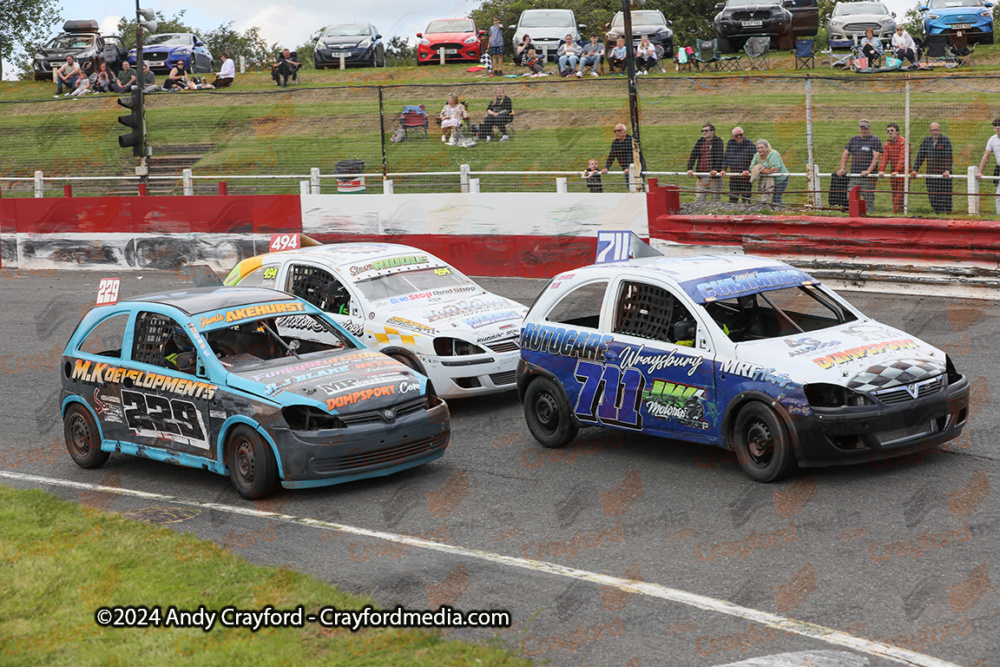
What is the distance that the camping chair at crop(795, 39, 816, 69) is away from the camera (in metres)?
30.4

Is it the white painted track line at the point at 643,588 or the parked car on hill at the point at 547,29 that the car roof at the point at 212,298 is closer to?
the white painted track line at the point at 643,588

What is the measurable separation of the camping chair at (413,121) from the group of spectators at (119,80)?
15.4 m

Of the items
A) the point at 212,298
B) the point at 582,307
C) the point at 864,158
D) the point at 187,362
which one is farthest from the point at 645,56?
the point at 187,362

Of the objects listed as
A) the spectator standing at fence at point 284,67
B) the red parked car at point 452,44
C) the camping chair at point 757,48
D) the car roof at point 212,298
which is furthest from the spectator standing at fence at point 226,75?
the car roof at point 212,298

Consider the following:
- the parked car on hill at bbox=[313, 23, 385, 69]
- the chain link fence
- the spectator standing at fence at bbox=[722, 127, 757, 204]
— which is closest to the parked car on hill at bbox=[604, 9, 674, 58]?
the chain link fence

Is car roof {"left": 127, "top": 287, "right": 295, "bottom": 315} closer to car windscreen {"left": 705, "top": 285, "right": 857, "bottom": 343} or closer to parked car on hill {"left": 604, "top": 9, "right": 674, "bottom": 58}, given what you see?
car windscreen {"left": 705, "top": 285, "right": 857, "bottom": 343}

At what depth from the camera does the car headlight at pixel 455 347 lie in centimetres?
1110

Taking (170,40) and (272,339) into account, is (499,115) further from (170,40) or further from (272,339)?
(170,40)

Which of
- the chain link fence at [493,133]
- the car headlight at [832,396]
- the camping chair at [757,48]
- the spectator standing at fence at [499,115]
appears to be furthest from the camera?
the camping chair at [757,48]

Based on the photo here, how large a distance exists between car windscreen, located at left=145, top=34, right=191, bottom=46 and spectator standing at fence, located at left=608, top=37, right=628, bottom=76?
17.8 metres

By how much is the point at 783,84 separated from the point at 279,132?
1492cm

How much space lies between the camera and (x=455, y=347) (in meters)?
11.1

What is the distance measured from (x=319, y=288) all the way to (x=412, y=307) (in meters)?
1.14

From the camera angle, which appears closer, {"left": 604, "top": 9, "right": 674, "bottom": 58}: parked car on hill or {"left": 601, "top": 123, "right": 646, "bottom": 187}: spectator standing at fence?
{"left": 601, "top": 123, "right": 646, "bottom": 187}: spectator standing at fence
